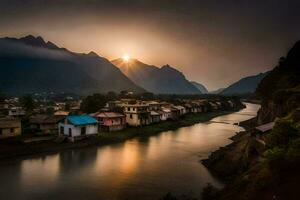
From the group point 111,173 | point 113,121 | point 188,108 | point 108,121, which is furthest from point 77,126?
point 188,108

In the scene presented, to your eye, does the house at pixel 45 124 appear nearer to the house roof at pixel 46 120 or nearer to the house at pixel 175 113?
the house roof at pixel 46 120

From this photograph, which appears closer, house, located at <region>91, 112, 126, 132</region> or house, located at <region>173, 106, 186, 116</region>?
house, located at <region>91, 112, 126, 132</region>

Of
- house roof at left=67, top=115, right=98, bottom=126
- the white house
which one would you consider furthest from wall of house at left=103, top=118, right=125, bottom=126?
the white house

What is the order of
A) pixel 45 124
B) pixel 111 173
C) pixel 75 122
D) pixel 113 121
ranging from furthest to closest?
pixel 113 121 → pixel 45 124 → pixel 75 122 → pixel 111 173

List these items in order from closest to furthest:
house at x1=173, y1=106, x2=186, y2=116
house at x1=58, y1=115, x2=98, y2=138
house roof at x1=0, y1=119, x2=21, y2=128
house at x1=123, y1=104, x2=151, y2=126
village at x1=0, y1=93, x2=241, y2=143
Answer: house roof at x1=0, y1=119, x2=21, y2=128 < village at x1=0, y1=93, x2=241, y2=143 < house at x1=58, y1=115, x2=98, y2=138 < house at x1=123, y1=104, x2=151, y2=126 < house at x1=173, y1=106, x2=186, y2=116

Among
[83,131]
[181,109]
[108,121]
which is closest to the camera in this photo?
[83,131]

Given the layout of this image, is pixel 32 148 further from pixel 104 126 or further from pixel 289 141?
pixel 289 141

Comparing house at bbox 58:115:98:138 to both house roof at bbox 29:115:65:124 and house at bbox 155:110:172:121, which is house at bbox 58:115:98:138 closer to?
house roof at bbox 29:115:65:124

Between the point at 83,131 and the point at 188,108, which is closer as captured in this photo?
the point at 83,131

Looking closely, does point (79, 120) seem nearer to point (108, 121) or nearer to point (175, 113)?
point (108, 121)
